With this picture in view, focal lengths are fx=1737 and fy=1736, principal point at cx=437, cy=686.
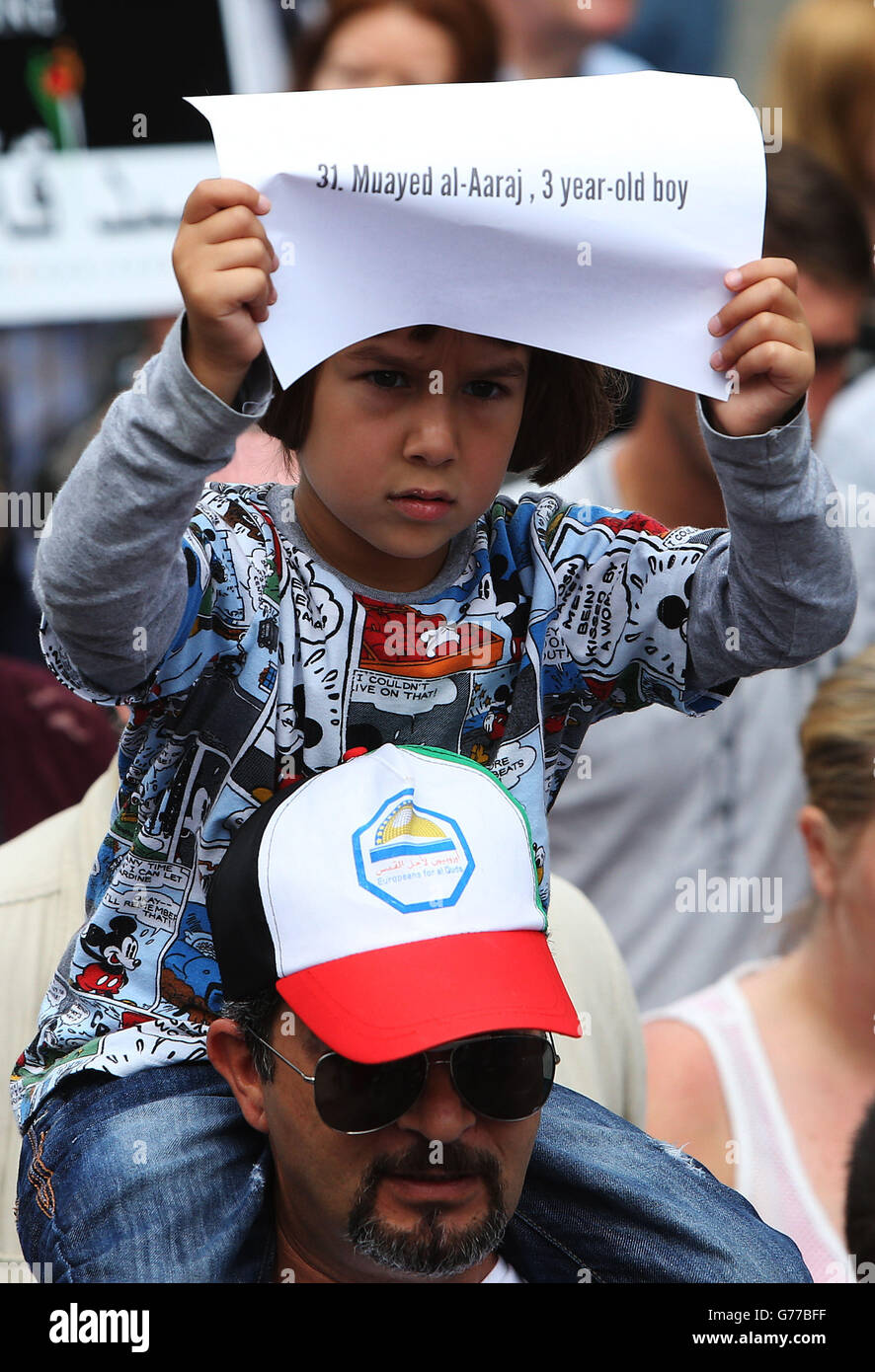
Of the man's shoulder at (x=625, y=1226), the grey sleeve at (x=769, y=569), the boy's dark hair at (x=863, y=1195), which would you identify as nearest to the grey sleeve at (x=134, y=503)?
the grey sleeve at (x=769, y=569)

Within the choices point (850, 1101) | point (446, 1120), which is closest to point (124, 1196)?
point (446, 1120)

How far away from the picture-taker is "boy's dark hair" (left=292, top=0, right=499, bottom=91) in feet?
12.9

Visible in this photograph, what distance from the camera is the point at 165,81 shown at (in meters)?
4.66

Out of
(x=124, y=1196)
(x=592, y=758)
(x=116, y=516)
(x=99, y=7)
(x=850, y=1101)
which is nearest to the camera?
(x=116, y=516)

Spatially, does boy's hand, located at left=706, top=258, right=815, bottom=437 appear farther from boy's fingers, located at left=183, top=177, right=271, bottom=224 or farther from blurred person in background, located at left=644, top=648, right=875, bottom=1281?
blurred person in background, located at left=644, top=648, right=875, bottom=1281

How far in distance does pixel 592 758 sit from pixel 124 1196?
2226mm

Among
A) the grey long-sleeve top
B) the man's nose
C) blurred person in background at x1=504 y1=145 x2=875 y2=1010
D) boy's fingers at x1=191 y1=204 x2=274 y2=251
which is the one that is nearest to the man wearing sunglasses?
the man's nose

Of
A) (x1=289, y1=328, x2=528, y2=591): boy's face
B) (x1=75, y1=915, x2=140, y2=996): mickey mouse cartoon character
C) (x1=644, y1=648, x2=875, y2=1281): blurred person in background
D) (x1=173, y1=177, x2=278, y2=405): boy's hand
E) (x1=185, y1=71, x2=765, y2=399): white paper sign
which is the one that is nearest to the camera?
(x1=173, y1=177, x2=278, y2=405): boy's hand

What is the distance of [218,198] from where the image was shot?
5.16 ft

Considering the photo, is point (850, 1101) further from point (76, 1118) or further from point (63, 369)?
point (63, 369)

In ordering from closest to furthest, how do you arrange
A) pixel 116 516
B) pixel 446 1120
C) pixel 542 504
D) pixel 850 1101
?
pixel 116 516 → pixel 446 1120 → pixel 542 504 → pixel 850 1101

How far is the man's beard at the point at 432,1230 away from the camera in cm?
170

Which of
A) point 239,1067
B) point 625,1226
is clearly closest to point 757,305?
point 239,1067
